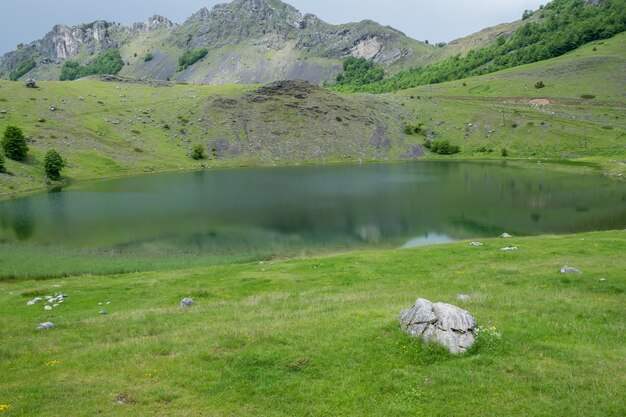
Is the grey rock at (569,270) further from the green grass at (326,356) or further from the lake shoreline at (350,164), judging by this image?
the lake shoreline at (350,164)

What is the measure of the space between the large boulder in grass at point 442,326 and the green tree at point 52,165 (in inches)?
4992

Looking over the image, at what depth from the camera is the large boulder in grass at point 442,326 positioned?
55.1 feet

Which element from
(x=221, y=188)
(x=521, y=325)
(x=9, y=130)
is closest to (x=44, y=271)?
(x=521, y=325)

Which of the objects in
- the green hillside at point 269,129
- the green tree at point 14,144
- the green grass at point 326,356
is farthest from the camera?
the green hillside at point 269,129

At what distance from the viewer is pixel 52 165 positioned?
118m

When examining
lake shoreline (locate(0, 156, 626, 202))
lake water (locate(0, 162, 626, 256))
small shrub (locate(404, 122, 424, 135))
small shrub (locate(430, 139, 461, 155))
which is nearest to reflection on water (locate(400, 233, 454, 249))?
lake water (locate(0, 162, 626, 256))

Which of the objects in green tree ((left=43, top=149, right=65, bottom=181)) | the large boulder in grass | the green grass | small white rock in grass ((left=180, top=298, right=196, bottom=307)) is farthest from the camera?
green tree ((left=43, top=149, right=65, bottom=181))

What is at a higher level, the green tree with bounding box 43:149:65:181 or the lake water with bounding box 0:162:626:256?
the green tree with bounding box 43:149:65:181

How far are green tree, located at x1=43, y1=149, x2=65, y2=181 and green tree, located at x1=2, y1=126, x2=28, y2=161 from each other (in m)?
6.67

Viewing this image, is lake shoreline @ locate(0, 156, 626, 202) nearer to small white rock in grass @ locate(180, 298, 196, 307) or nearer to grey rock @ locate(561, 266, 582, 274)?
small white rock in grass @ locate(180, 298, 196, 307)

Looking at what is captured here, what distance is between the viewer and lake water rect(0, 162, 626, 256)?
199 ft

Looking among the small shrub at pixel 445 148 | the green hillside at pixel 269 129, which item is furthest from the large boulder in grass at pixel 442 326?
the small shrub at pixel 445 148

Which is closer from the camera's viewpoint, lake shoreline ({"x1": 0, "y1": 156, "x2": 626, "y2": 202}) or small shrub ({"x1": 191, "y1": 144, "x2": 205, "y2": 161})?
lake shoreline ({"x1": 0, "y1": 156, "x2": 626, "y2": 202})

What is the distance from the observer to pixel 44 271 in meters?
46.1
